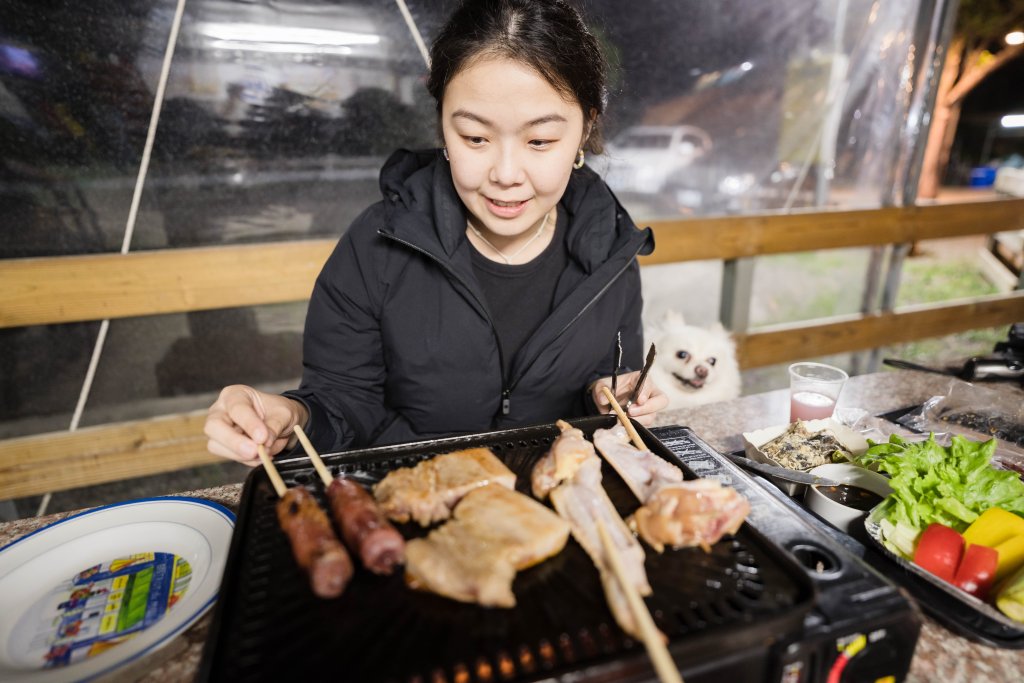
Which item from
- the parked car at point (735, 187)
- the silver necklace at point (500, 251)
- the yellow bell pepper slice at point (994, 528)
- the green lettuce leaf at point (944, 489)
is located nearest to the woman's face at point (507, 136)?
the silver necklace at point (500, 251)

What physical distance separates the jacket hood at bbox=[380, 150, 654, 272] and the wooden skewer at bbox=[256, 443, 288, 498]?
89 centimetres

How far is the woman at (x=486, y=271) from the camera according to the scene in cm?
162

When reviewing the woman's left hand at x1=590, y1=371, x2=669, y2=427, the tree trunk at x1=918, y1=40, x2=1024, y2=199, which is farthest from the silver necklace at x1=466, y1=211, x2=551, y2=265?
the tree trunk at x1=918, y1=40, x2=1024, y2=199

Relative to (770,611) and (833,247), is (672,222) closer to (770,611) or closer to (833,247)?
(833,247)

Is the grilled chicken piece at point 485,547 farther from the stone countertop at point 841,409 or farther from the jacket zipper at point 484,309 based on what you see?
the jacket zipper at point 484,309

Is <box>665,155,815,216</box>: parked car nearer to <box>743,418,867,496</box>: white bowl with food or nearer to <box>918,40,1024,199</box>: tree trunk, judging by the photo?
<box>918,40,1024,199</box>: tree trunk

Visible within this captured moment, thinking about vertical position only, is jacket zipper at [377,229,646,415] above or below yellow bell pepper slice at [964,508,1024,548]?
above

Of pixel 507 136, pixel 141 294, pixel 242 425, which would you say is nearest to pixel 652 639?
pixel 242 425

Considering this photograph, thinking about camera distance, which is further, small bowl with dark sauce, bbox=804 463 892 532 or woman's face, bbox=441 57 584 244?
woman's face, bbox=441 57 584 244

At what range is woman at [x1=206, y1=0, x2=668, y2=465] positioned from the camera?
1.62 m

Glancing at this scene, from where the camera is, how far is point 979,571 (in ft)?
3.67

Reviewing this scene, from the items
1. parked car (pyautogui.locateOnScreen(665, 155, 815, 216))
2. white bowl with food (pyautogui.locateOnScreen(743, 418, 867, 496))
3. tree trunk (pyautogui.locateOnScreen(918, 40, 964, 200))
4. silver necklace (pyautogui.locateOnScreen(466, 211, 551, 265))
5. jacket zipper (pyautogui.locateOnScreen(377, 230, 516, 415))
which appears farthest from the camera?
tree trunk (pyautogui.locateOnScreen(918, 40, 964, 200))

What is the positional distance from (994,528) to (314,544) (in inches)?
57.6

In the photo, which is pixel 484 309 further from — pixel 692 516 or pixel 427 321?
pixel 692 516
